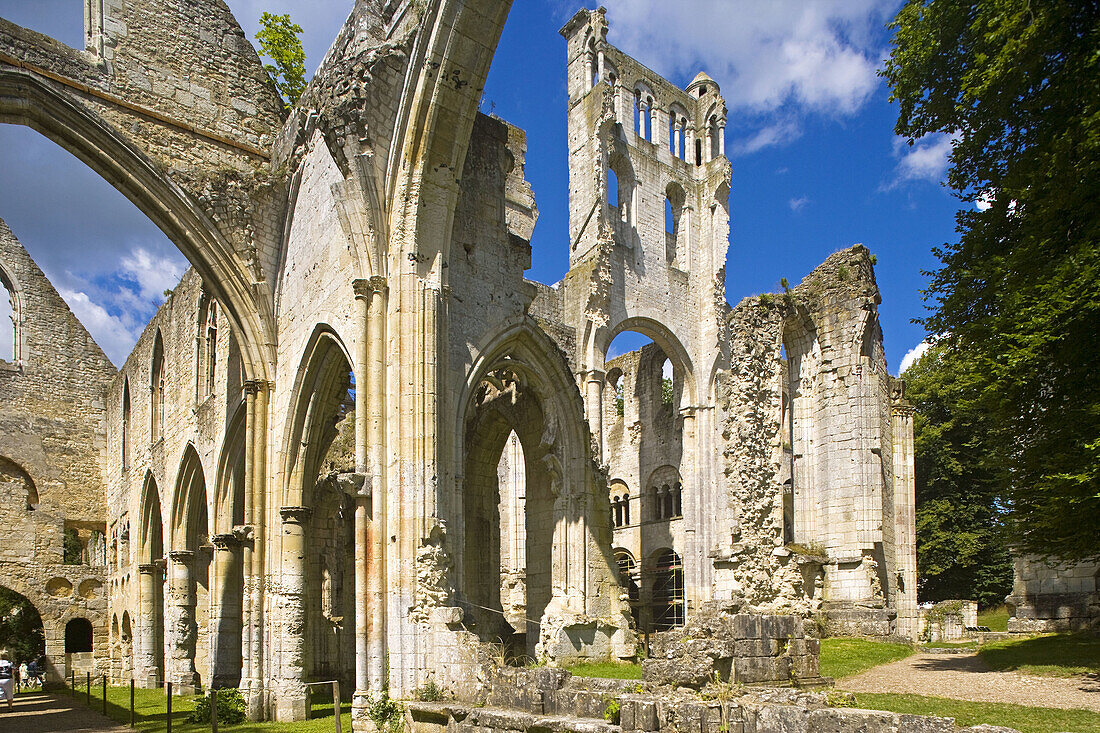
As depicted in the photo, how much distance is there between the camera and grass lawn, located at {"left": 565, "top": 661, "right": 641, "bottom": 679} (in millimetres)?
10047

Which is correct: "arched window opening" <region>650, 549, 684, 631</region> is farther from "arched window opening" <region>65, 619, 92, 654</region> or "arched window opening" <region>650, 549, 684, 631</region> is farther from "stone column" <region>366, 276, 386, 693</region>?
"stone column" <region>366, 276, 386, 693</region>

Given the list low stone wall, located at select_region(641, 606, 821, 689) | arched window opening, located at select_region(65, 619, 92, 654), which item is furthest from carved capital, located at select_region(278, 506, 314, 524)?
arched window opening, located at select_region(65, 619, 92, 654)

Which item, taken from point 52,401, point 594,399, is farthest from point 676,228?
point 52,401

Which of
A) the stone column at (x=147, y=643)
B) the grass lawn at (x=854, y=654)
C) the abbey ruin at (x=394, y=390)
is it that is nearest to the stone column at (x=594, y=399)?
the abbey ruin at (x=394, y=390)

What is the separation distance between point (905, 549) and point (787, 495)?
8.03 feet

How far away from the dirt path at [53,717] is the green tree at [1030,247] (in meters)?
11.3

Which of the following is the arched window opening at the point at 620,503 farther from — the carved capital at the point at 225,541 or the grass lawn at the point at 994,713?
the grass lawn at the point at 994,713

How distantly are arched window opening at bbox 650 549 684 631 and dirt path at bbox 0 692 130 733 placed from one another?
46.3ft

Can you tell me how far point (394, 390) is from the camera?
934 centimetres

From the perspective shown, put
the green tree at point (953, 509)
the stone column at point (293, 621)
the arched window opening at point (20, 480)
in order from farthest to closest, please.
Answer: the green tree at point (953, 509) → the arched window opening at point (20, 480) → the stone column at point (293, 621)

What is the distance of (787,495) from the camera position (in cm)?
1839

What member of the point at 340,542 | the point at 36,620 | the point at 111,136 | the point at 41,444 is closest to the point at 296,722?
the point at 340,542

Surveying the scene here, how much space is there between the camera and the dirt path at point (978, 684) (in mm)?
7951

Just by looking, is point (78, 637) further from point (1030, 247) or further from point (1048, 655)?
point (1030, 247)
